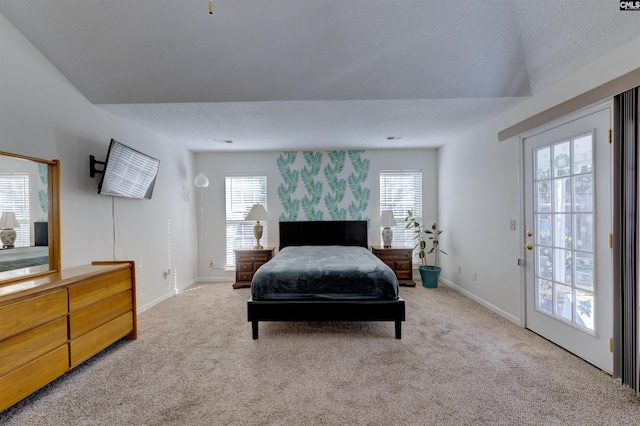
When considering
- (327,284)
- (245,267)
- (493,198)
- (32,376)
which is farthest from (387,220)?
(32,376)

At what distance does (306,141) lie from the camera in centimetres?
438

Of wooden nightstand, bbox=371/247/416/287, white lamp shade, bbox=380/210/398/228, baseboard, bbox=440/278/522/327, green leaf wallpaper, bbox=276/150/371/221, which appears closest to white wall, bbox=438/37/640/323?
baseboard, bbox=440/278/522/327

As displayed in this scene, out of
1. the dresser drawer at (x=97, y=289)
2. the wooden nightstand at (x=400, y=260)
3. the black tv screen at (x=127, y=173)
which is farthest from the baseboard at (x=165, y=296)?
the wooden nightstand at (x=400, y=260)

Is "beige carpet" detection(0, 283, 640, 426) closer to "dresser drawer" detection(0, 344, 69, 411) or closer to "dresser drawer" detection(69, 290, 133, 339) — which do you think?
"dresser drawer" detection(0, 344, 69, 411)

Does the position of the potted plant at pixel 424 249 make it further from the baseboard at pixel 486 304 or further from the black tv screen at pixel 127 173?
the black tv screen at pixel 127 173

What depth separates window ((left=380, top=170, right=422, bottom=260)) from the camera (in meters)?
5.14

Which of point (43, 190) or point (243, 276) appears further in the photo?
point (243, 276)

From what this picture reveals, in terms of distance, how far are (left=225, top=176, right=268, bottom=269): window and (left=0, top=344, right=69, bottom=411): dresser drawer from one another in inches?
125

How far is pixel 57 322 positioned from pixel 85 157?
162cm

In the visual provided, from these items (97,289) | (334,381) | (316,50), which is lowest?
(334,381)

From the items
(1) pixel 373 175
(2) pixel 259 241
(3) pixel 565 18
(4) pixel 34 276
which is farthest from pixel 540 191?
(4) pixel 34 276

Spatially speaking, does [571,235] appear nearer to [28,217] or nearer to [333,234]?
[333,234]

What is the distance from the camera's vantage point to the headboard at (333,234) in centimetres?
496

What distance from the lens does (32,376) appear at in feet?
5.92
